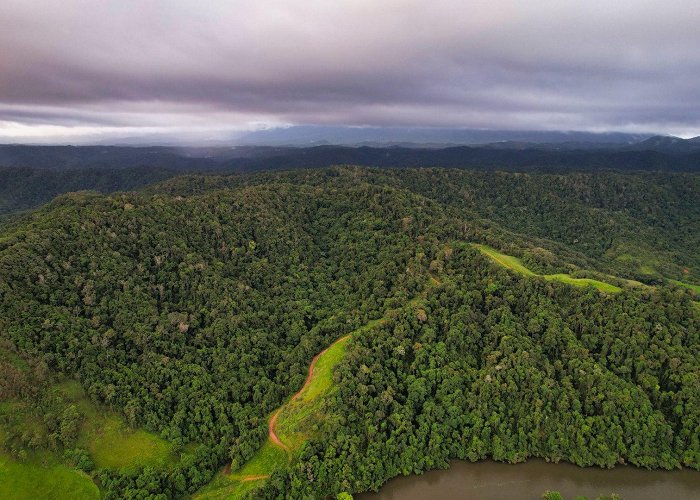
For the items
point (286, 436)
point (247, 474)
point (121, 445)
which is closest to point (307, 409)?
point (286, 436)

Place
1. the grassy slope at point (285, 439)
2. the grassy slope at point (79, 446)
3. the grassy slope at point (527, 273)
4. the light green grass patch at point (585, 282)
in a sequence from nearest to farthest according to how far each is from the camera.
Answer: the grassy slope at point (79, 446) → the grassy slope at point (285, 439) → the light green grass patch at point (585, 282) → the grassy slope at point (527, 273)

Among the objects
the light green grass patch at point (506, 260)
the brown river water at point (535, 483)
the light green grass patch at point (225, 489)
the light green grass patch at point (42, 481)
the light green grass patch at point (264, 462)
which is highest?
the light green grass patch at point (506, 260)

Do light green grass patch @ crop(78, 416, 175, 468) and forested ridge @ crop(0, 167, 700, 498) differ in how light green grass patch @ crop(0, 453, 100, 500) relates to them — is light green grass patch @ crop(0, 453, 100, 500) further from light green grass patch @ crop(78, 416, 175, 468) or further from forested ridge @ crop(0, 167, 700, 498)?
light green grass patch @ crop(78, 416, 175, 468)

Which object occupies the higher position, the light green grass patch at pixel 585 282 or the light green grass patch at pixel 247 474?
the light green grass patch at pixel 585 282

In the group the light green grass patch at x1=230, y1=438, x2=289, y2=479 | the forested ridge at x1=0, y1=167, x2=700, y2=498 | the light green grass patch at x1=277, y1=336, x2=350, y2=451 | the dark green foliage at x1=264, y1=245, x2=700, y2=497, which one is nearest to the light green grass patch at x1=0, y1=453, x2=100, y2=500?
the forested ridge at x1=0, y1=167, x2=700, y2=498

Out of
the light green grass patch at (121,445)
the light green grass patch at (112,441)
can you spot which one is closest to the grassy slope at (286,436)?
the light green grass patch at (112,441)

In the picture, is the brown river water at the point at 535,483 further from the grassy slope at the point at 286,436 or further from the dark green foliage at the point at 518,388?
the grassy slope at the point at 286,436

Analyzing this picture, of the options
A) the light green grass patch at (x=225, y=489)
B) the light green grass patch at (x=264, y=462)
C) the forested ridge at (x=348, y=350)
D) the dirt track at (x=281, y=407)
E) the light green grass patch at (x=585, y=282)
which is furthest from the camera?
the light green grass patch at (x=585, y=282)

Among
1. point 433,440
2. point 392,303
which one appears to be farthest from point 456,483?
point 392,303

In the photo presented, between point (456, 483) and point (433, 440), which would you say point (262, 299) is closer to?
point (433, 440)
